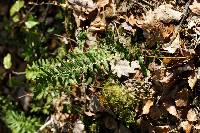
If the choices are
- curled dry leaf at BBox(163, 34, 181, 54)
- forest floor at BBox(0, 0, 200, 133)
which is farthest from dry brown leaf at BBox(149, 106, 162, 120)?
curled dry leaf at BBox(163, 34, 181, 54)

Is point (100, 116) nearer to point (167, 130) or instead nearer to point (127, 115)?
point (127, 115)

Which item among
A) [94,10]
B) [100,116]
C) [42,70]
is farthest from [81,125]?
[94,10]

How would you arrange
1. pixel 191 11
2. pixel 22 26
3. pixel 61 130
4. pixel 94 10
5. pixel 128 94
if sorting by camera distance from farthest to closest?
pixel 22 26 < pixel 61 130 < pixel 94 10 < pixel 128 94 < pixel 191 11

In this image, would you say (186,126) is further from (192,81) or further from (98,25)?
(98,25)

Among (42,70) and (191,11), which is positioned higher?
(191,11)

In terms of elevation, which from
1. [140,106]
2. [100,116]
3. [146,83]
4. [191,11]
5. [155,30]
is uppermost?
[191,11]

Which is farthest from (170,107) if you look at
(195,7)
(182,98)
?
(195,7)

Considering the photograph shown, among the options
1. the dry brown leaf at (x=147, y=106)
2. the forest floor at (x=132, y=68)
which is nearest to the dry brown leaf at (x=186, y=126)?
the forest floor at (x=132, y=68)

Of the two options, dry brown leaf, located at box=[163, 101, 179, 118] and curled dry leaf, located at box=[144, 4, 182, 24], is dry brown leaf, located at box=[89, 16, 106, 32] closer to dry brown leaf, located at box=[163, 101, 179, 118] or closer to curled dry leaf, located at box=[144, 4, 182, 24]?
curled dry leaf, located at box=[144, 4, 182, 24]

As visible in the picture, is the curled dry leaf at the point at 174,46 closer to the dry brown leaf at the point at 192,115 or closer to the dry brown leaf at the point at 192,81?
the dry brown leaf at the point at 192,81
